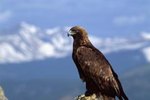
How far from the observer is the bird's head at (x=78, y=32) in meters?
22.8

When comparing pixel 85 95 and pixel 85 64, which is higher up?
pixel 85 64

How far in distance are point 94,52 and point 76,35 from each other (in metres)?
0.75

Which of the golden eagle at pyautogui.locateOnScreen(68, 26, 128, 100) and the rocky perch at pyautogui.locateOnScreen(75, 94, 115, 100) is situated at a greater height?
the golden eagle at pyautogui.locateOnScreen(68, 26, 128, 100)

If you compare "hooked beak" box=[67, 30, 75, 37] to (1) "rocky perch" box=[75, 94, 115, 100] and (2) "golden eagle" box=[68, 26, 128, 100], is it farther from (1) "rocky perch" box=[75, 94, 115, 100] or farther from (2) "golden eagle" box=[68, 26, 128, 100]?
(1) "rocky perch" box=[75, 94, 115, 100]

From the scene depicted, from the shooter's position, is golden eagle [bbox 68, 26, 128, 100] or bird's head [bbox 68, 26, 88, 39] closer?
golden eagle [bbox 68, 26, 128, 100]

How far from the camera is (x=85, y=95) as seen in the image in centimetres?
2077

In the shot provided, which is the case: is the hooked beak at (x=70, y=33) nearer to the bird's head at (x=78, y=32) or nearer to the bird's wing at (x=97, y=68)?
the bird's head at (x=78, y=32)

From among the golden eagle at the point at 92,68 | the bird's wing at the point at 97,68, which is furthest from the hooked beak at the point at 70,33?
the bird's wing at the point at 97,68

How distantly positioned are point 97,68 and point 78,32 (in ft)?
4.25

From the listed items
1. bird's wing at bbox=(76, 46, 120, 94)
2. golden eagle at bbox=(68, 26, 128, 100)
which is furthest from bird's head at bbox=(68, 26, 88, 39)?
bird's wing at bbox=(76, 46, 120, 94)

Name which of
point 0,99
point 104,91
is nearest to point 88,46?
point 104,91

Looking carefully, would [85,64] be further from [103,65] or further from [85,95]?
[85,95]

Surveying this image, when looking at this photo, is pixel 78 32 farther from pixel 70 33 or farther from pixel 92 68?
pixel 92 68

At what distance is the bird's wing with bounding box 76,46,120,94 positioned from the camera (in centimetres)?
2183
